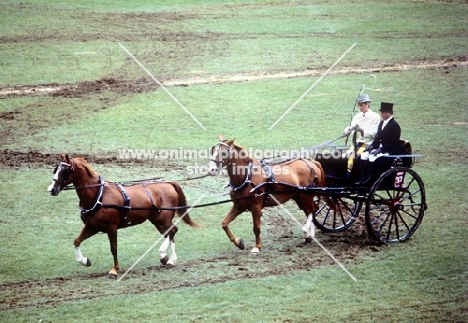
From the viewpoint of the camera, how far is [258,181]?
41.4 feet

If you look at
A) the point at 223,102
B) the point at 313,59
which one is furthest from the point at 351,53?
the point at 223,102

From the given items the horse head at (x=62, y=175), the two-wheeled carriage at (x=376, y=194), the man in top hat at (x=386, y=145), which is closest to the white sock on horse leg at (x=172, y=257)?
the horse head at (x=62, y=175)

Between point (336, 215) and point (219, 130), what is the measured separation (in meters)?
6.02

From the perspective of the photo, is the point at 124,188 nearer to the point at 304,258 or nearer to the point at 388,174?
the point at 304,258

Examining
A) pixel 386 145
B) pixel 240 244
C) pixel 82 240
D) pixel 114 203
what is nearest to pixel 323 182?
pixel 386 145

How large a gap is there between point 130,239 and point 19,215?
96.7 inches

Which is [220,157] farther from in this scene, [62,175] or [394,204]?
[394,204]

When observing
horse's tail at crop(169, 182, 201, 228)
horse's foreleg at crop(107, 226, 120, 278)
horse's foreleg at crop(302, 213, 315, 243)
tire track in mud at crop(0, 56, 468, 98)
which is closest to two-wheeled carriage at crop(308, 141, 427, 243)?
horse's foreleg at crop(302, 213, 315, 243)

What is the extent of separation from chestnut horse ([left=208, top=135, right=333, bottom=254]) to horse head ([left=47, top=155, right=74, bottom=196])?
6.99 ft

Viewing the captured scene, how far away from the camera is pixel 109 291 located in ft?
36.7

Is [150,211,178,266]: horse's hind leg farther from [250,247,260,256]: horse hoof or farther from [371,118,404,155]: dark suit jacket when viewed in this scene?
[371,118,404,155]: dark suit jacket

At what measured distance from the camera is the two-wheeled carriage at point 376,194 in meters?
12.8

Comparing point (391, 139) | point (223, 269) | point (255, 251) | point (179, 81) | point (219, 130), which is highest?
point (179, 81)

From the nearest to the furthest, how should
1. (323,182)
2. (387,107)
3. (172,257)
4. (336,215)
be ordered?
(172,257), (387,107), (323,182), (336,215)
